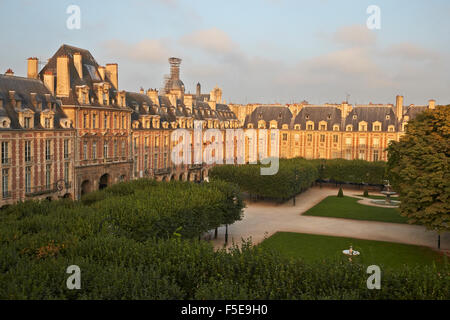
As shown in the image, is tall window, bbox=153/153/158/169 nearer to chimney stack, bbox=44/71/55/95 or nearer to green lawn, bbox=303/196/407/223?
chimney stack, bbox=44/71/55/95

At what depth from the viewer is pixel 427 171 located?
101 ft

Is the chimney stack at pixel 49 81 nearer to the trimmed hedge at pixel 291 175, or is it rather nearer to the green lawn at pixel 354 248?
the trimmed hedge at pixel 291 175

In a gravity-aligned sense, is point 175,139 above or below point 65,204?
above

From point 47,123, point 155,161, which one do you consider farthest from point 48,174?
point 155,161

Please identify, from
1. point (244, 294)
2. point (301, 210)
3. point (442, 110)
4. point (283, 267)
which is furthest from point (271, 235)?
point (244, 294)

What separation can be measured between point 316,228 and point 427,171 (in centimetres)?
1246

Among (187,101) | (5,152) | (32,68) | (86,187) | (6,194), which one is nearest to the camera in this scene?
(5,152)

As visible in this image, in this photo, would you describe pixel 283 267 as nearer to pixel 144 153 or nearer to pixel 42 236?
pixel 42 236

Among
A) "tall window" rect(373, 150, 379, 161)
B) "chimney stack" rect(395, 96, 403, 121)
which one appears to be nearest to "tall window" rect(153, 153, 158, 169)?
"tall window" rect(373, 150, 379, 161)

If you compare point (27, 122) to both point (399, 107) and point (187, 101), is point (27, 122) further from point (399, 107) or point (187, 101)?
point (399, 107)

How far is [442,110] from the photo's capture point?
32281 millimetres

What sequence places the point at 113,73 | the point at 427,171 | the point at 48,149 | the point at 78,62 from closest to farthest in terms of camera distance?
the point at 427,171
the point at 48,149
the point at 78,62
the point at 113,73
